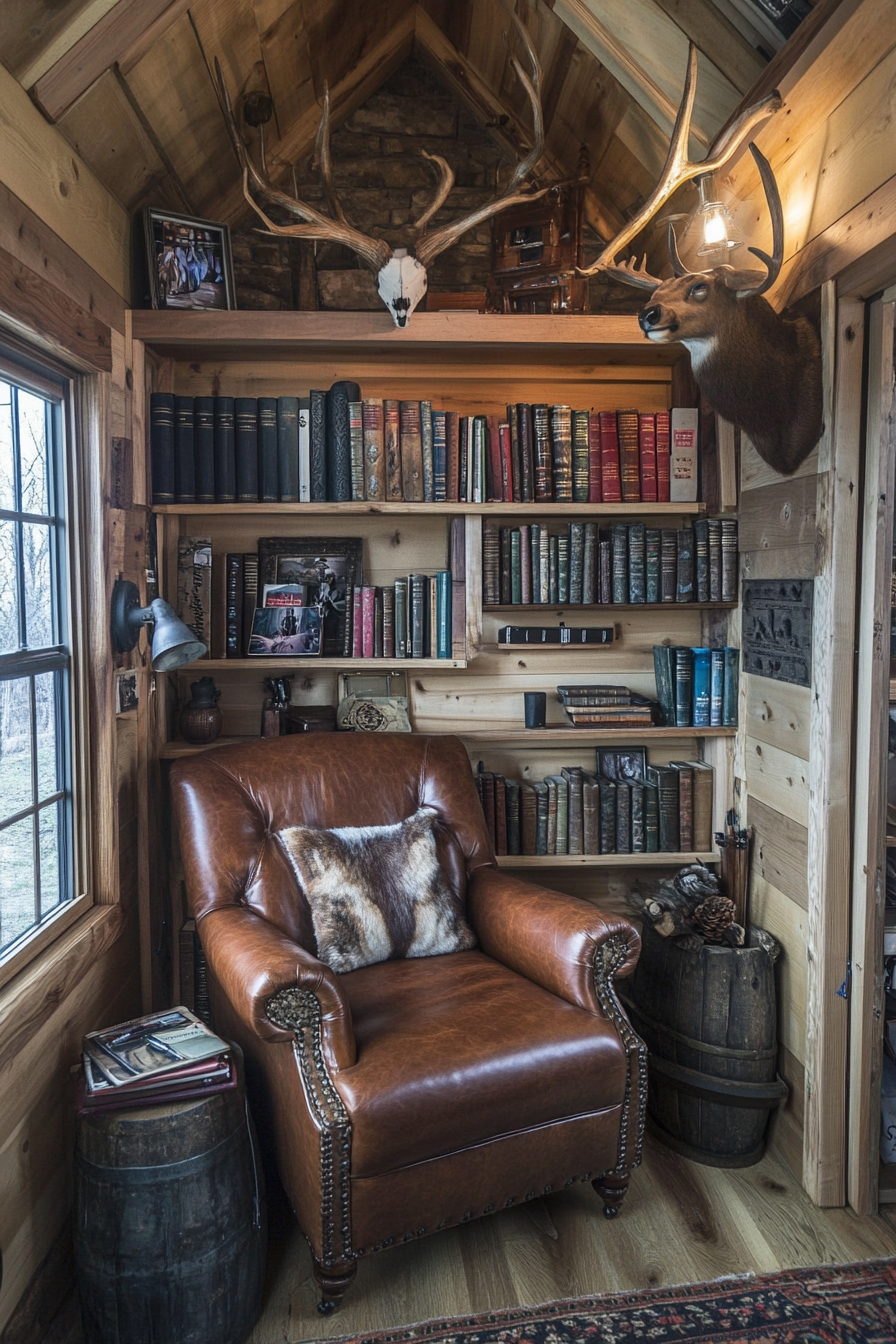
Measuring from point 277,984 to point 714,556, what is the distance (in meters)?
1.78

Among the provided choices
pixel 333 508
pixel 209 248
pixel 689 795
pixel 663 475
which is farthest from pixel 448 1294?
pixel 209 248

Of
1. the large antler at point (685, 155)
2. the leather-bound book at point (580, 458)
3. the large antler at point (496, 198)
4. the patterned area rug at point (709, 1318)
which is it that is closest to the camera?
the patterned area rug at point (709, 1318)

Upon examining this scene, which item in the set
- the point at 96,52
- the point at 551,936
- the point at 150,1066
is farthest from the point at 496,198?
the point at 150,1066

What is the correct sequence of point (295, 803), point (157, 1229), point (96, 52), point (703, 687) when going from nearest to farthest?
point (157, 1229) → point (96, 52) → point (295, 803) → point (703, 687)

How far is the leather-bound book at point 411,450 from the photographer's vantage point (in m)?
2.61

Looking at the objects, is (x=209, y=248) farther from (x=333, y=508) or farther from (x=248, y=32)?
(x=333, y=508)

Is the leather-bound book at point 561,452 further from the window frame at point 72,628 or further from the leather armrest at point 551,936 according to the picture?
the window frame at point 72,628

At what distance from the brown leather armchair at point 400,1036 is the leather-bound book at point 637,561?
96 cm

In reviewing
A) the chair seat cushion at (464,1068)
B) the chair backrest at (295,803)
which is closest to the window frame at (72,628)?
the chair backrest at (295,803)

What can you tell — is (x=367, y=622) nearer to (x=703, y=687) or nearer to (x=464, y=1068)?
(x=703, y=687)

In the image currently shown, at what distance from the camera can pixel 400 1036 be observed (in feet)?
6.19

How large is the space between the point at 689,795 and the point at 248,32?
2.48m

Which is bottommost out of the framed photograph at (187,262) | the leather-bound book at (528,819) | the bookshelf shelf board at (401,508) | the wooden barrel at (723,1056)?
the wooden barrel at (723,1056)

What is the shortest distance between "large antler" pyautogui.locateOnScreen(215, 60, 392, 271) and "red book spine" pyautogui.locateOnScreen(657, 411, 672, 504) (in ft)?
3.11
